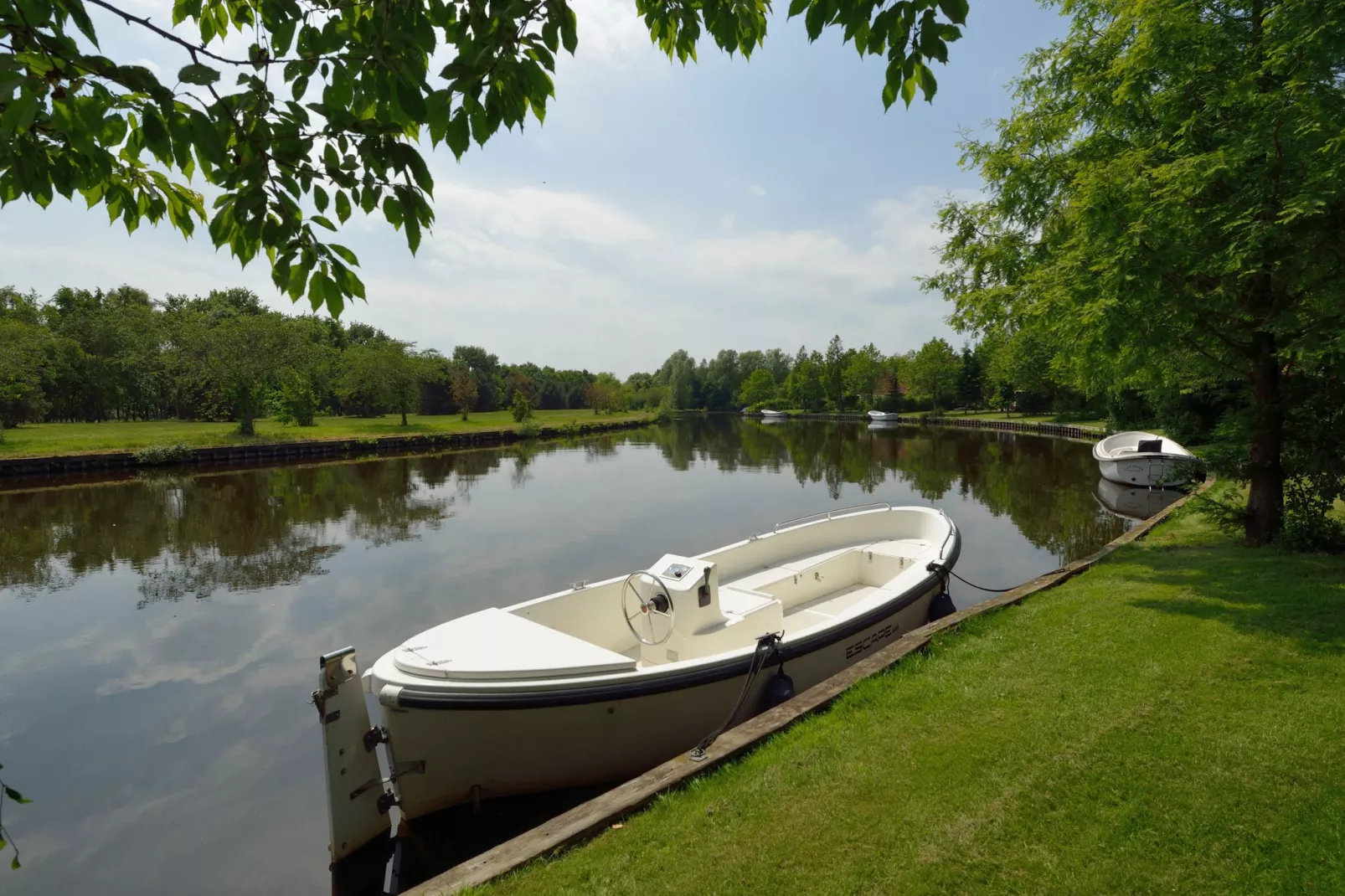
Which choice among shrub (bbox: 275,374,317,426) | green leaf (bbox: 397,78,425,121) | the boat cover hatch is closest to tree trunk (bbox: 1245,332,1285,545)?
the boat cover hatch

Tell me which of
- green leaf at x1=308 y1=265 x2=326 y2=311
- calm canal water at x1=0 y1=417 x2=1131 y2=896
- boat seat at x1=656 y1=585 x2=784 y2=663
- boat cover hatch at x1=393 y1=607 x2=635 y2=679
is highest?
green leaf at x1=308 y1=265 x2=326 y2=311

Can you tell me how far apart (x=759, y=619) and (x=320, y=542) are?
12.5m

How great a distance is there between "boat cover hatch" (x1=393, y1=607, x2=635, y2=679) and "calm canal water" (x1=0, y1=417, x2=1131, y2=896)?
1.37 m

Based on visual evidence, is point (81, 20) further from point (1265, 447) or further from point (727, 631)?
point (1265, 447)

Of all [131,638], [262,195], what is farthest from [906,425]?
[262,195]

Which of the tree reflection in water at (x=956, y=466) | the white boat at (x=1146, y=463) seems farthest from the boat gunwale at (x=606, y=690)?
the white boat at (x=1146, y=463)

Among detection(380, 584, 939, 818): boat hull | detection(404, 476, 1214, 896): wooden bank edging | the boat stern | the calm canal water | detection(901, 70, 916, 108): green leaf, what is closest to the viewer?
detection(901, 70, 916, 108): green leaf

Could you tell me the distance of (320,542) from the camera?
15859 millimetres

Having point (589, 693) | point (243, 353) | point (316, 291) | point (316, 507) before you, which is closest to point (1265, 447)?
point (589, 693)

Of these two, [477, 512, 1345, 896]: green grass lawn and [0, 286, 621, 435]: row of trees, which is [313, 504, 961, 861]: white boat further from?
[0, 286, 621, 435]: row of trees

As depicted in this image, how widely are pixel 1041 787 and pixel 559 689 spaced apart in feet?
11.2

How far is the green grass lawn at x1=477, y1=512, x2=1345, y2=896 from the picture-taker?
3215mm

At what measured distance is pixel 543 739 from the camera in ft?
18.1

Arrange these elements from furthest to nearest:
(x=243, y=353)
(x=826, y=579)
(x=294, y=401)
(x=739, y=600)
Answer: (x=294, y=401) → (x=243, y=353) → (x=826, y=579) → (x=739, y=600)
